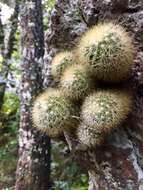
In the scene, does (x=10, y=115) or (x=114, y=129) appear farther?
(x=10, y=115)

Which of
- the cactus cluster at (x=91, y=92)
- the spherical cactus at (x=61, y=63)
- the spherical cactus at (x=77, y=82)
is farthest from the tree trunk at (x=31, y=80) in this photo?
the spherical cactus at (x=77, y=82)

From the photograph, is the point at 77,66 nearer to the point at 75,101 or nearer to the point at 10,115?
the point at 75,101

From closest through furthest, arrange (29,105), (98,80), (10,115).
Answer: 1. (98,80)
2. (29,105)
3. (10,115)

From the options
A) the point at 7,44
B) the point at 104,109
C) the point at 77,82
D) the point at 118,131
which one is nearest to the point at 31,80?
the point at 7,44

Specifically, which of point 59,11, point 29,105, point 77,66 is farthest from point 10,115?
point 77,66

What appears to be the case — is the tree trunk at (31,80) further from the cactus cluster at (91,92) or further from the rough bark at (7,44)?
the cactus cluster at (91,92)

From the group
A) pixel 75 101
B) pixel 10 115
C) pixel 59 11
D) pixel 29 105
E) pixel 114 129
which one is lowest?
pixel 10 115

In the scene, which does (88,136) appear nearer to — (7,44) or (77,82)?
(77,82)
